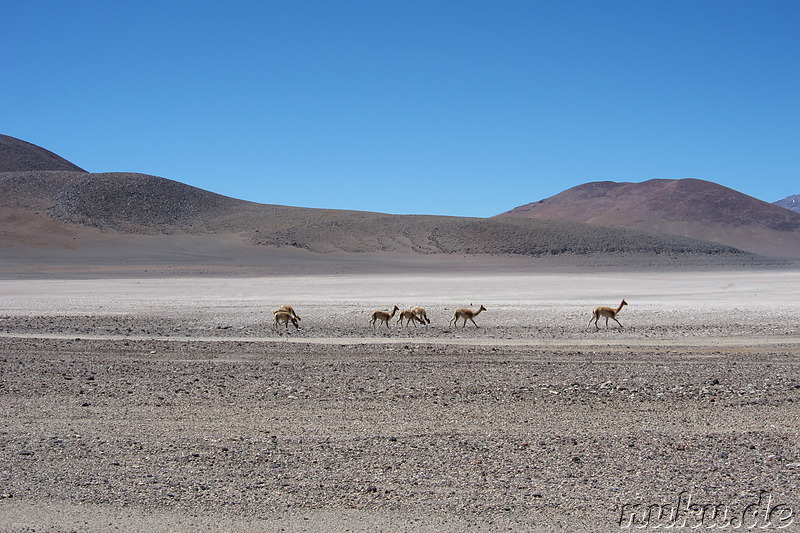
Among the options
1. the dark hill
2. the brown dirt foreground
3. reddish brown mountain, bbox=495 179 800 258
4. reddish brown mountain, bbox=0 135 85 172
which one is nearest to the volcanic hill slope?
the dark hill

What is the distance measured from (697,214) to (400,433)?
533 ft

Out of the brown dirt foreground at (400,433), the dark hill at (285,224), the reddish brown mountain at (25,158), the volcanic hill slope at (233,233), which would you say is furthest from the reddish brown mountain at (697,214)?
the brown dirt foreground at (400,433)

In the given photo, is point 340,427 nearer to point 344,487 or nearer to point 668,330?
point 344,487

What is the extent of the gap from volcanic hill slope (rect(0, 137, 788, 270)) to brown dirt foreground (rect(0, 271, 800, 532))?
53.7m

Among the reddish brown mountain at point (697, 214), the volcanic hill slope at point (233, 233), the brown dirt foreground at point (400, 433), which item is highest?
the reddish brown mountain at point (697, 214)

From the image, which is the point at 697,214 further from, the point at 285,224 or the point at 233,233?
the point at 233,233

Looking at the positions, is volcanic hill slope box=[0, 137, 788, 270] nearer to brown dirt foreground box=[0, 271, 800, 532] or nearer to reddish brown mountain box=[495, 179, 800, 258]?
reddish brown mountain box=[495, 179, 800, 258]

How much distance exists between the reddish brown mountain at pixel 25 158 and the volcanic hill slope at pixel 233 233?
37307mm

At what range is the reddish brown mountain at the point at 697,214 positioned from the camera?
14250 cm

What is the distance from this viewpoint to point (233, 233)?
88188mm

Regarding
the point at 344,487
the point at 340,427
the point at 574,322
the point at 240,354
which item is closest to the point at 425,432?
the point at 340,427

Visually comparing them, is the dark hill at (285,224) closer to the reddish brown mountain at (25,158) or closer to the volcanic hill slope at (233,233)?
the volcanic hill slope at (233,233)

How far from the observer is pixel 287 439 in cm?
758

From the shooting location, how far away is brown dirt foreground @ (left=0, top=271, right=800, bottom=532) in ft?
18.5
